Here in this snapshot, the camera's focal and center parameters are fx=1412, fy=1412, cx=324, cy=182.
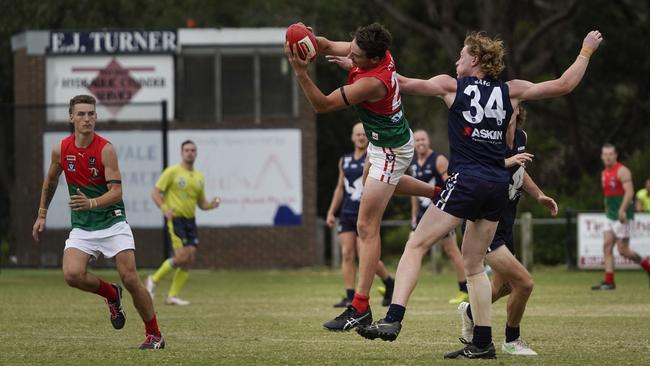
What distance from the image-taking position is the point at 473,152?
10352 mm

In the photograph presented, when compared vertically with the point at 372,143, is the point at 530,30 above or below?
above

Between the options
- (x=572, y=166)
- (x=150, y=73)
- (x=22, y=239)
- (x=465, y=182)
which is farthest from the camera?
(x=572, y=166)

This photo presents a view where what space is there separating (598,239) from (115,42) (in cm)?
1192

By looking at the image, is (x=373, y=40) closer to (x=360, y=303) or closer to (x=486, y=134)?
(x=486, y=134)

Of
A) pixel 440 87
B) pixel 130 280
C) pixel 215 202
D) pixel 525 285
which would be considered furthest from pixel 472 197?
pixel 215 202

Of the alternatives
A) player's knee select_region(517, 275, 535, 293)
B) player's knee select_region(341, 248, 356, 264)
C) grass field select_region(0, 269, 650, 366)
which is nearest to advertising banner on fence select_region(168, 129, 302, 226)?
grass field select_region(0, 269, 650, 366)

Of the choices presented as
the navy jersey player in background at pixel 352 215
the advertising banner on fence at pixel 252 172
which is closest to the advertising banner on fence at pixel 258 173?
the advertising banner on fence at pixel 252 172

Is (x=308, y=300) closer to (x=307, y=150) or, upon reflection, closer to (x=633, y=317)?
(x=633, y=317)

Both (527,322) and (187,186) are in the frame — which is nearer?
(527,322)

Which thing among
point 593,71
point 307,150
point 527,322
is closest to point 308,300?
point 527,322

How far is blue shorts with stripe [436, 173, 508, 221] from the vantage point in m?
10.3

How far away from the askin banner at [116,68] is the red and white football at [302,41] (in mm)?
22343

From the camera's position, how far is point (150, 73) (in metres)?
32.8

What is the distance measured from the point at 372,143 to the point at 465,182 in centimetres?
130
